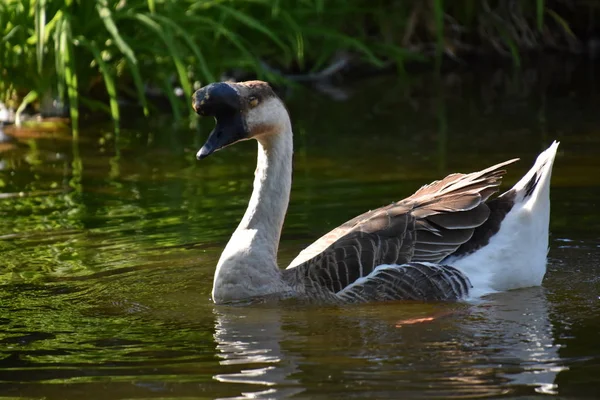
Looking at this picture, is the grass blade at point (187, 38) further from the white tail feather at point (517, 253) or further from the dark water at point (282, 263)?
the white tail feather at point (517, 253)

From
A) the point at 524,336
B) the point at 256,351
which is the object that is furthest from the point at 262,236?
the point at 524,336

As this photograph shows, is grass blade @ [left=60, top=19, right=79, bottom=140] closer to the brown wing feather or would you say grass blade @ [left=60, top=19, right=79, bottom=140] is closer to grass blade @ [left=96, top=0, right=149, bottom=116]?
grass blade @ [left=96, top=0, right=149, bottom=116]

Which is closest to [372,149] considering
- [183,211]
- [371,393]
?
[183,211]

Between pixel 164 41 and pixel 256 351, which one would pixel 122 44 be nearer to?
pixel 164 41

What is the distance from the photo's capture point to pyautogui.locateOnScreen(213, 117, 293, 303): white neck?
6.61 metres

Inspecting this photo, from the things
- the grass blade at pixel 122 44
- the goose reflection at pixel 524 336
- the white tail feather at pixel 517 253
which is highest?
the grass blade at pixel 122 44

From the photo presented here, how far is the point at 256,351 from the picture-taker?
5.64 meters

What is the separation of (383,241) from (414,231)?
0.20 meters

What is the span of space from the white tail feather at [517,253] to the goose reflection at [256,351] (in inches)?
48.9

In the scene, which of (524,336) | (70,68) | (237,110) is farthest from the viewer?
(70,68)

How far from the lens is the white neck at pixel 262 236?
21.7 feet

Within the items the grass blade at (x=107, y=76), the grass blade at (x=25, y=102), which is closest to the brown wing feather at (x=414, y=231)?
the grass blade at (x=107, y=76)

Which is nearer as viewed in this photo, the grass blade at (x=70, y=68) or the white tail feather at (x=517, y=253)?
the white tail feather at (x=517, y=253)

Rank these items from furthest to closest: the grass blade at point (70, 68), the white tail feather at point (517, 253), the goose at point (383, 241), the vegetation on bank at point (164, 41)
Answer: the vegetation on bank at point (164, 41), the grass blade at point (70, 68), the white tail feather at point (517, 253), the goose at point (383, 241)
